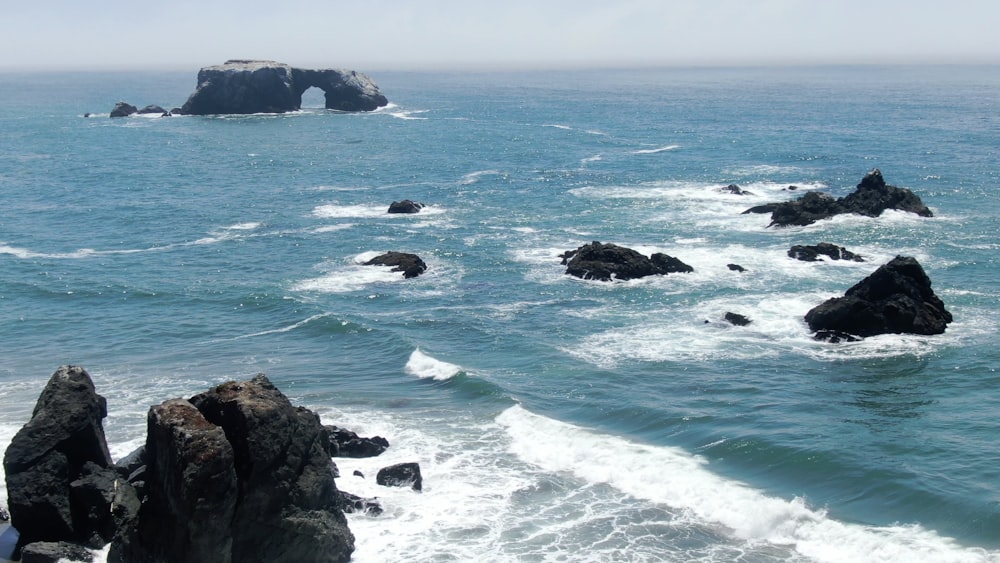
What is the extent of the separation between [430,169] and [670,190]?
27.4 meters

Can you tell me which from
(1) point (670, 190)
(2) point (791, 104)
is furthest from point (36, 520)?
(2) point (791, 104)

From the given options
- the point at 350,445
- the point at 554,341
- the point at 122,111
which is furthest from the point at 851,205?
the point at 122,111

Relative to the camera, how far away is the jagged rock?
26703 millimetres

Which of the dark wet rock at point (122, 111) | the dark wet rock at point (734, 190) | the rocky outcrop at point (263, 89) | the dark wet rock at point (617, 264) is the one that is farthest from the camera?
the dark wet rock at point (122, 111)

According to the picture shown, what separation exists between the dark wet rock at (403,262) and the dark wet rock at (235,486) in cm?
3419

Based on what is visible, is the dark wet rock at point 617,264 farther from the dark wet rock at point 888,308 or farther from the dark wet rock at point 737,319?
the dark wet rock at point 888,308

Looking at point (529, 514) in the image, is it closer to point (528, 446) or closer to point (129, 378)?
point (528, 446)

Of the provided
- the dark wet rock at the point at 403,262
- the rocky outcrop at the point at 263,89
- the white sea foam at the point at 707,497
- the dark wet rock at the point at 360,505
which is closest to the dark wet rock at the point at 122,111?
the rocky outcrop at the point at 263,89

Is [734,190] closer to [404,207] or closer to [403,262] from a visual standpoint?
[404,207]

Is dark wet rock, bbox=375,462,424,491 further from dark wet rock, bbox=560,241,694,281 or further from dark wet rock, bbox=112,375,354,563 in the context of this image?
dark wet rock, bbox=560,241,694,281

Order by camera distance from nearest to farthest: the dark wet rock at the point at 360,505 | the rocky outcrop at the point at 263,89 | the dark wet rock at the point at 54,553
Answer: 1. the dark wet rock at the point at 54,553
2. the dark wet rock at the point at 360,505
3. the rocky outcrop at the point at 263,89

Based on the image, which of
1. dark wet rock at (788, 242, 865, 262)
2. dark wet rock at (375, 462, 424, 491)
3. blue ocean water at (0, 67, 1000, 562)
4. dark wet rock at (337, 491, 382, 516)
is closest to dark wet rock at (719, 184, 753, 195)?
blue ocean water at (0, 67, 1000, 562)

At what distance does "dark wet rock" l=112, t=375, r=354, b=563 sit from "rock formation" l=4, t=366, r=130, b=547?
2.94 meters

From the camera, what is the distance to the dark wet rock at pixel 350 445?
111ft
